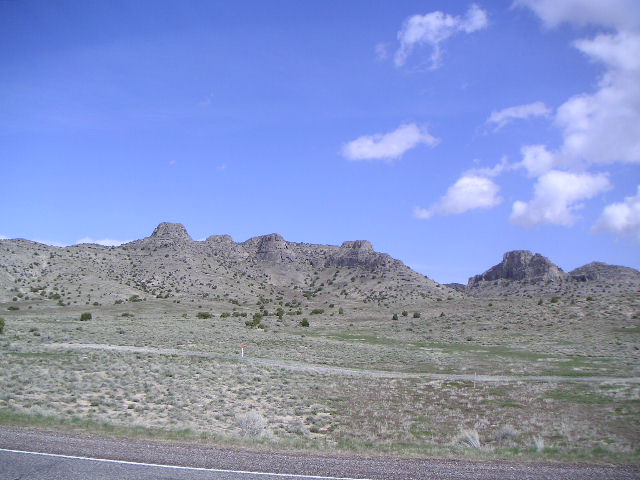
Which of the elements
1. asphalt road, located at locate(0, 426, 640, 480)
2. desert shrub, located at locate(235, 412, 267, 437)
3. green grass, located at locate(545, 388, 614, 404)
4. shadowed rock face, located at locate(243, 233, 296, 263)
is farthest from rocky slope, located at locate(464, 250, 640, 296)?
asphalt road, located at locate(0, 426, 640, 480)

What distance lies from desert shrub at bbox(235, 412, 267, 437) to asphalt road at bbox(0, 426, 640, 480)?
5092mm

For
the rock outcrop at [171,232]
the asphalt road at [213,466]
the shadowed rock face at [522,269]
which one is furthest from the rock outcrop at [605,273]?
the asphalt road at [213,466]

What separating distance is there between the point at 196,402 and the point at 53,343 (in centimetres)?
2109

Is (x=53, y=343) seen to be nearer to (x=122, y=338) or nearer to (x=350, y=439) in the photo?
(x=122, y=338)

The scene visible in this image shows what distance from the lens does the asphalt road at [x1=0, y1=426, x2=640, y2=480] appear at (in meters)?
10.2

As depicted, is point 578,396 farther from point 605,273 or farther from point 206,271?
point 605,273

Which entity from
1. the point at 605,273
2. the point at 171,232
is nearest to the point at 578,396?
the point at 605,273

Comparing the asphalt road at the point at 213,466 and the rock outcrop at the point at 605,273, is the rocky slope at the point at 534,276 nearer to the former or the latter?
the rock outcrop at the point at 605,273

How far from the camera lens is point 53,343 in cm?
3772

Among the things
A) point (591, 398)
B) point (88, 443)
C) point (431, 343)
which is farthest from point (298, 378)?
point (431, 343)

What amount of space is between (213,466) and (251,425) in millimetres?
7832

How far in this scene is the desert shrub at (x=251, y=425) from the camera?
57.2ft

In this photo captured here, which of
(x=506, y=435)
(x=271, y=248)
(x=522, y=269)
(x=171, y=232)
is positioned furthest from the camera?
(x=271, y=248)

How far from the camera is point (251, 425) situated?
18328 mm
